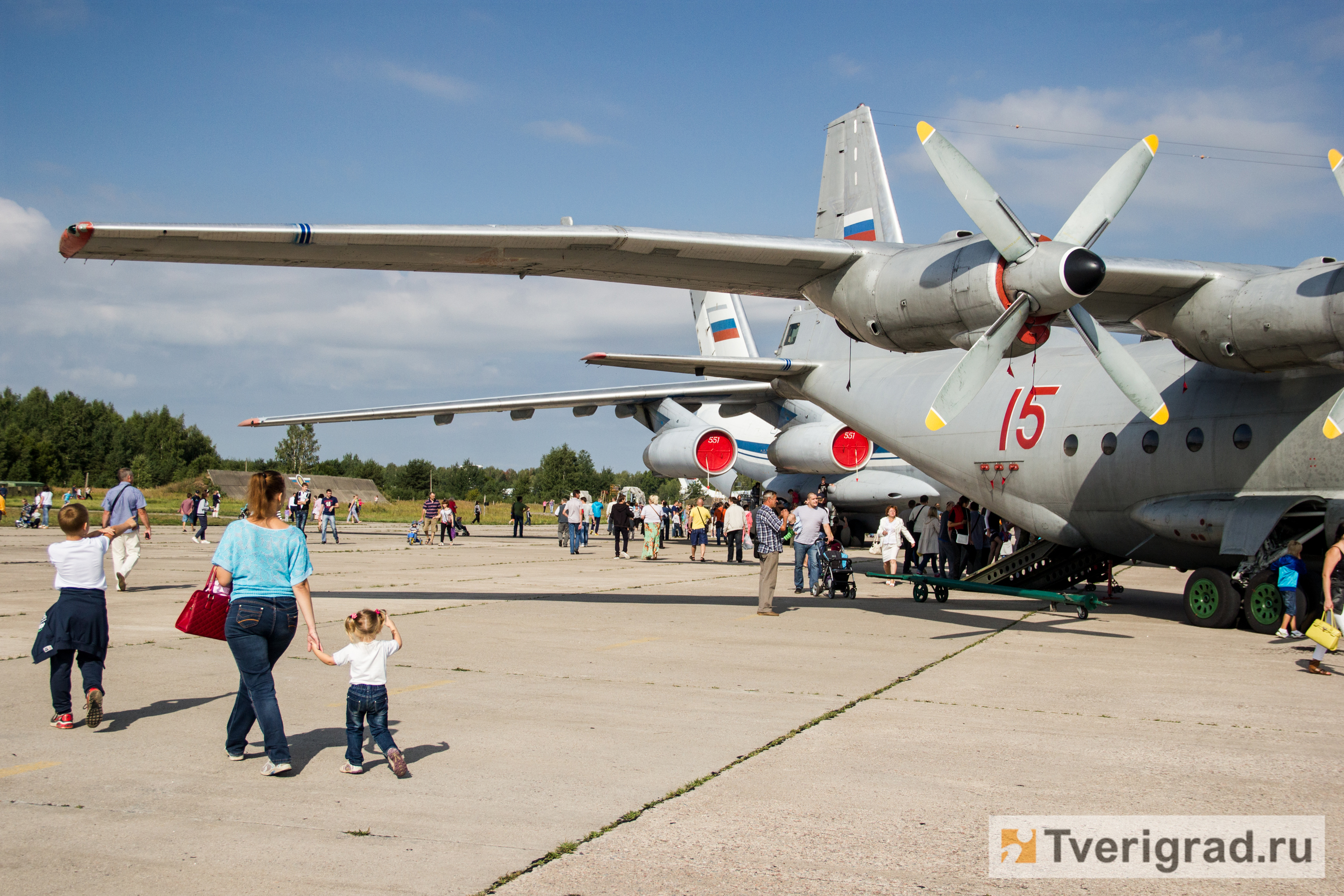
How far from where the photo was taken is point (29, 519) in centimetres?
3581

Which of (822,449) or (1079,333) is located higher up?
(1079,333)

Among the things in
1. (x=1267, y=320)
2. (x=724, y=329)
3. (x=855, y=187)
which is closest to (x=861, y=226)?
(x=855, y=187)

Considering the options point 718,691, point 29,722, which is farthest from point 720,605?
point 29,722

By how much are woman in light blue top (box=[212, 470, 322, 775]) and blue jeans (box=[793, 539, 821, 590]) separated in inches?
444

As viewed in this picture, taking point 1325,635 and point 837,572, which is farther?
point 837,572

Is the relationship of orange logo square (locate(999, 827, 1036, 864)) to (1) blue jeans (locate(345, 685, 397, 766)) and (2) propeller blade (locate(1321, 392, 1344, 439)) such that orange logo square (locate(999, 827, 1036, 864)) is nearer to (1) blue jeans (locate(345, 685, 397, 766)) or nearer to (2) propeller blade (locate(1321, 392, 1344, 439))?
(1) blue jeans (locate(345, 685, 397, 766))

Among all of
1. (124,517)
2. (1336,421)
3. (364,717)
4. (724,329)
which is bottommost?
(364,717)

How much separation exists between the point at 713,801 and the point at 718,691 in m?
2.77

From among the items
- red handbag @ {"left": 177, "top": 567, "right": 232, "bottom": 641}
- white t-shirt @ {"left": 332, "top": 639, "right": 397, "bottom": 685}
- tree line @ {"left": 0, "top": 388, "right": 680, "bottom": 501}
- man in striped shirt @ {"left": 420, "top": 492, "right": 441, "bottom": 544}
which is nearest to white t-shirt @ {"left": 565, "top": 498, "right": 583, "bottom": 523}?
man in striped shirt @ {"left": 420, "top": 492, "right": 441, "bottom": 544}

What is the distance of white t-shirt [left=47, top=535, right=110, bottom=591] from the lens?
5977mm

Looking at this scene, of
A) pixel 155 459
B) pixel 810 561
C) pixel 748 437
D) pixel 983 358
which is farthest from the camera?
pixel 155 459

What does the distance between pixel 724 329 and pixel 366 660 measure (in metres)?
27.9

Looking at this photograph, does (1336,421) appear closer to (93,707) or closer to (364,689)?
(364,689)

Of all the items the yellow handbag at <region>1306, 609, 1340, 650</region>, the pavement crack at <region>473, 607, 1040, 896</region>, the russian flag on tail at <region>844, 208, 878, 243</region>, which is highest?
the russian flag on tail at <region>844, 208, 878, 243</region>
